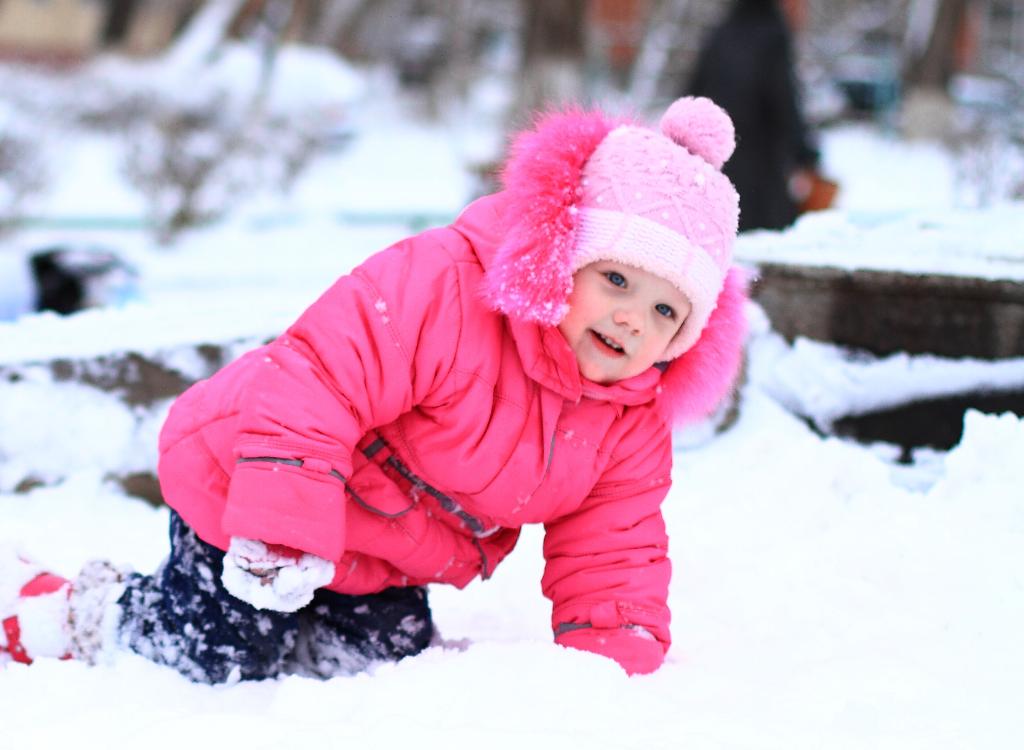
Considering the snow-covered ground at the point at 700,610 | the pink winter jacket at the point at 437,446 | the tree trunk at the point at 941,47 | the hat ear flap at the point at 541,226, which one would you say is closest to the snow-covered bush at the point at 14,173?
the snow-covered ground at the point at 700,610

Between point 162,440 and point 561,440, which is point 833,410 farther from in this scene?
point 162,440

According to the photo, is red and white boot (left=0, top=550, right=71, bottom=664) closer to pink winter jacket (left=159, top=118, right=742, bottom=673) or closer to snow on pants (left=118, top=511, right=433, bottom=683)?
Result: snow on pants (left=118, top=511, right=433, bottom=683)

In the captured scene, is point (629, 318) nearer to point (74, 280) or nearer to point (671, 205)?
point (671, 205)

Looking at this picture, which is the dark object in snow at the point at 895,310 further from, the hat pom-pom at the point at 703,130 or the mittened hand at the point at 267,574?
the mittened hand at the point at 267,574

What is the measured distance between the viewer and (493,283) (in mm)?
1847

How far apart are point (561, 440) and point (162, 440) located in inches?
27.4

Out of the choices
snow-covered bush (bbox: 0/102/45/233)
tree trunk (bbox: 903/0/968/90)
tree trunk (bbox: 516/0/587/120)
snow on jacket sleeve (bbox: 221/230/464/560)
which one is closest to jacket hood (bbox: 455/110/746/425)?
snow on jacket sleeve (bbox: 221/230/464/560)

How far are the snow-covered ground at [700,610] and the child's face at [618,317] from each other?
49 cm

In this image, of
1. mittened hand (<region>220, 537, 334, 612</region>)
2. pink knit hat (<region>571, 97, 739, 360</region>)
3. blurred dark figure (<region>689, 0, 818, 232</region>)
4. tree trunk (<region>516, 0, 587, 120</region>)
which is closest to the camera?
mittened hand (<region>220, 537, 334, 612</region>)

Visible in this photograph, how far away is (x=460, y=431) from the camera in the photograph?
1891mm

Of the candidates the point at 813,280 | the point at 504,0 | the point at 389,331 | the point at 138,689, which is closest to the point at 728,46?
the point at 813,280

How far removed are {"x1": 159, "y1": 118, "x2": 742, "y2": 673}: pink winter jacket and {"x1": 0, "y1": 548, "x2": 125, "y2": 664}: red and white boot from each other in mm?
227

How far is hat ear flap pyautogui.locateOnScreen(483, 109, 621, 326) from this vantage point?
5.94ft

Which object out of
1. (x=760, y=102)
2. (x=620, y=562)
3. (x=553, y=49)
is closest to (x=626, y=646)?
(x=620, y=562)
